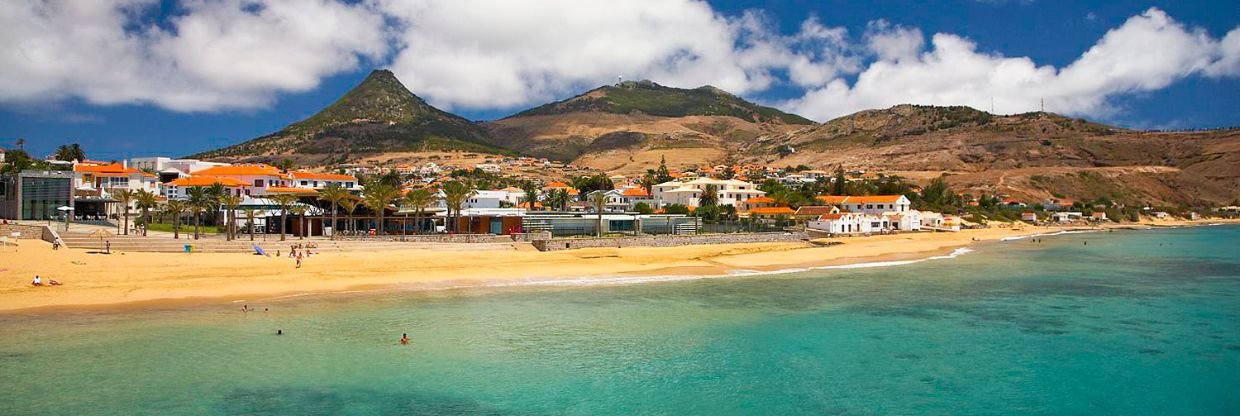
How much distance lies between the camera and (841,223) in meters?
70.9

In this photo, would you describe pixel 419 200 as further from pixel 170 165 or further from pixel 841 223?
pixel 170 165

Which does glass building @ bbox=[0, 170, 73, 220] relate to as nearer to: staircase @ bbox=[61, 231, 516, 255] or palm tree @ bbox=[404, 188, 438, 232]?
staircase @ bbox=[61, 231, 516, 255]

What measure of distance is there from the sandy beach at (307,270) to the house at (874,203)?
30932mm

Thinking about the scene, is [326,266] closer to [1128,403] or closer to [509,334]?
[509,334]

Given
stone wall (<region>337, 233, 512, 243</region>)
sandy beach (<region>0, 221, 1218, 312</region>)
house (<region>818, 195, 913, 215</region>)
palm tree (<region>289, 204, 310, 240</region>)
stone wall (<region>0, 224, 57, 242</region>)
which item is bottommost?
sandy beach (<region>0, 221, 1218, 312</region>)

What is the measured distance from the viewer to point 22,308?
25.1 meters

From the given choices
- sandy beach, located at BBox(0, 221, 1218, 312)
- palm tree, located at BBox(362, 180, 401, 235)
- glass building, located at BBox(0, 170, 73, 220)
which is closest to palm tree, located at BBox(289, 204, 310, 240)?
palm tree, located at BBox(362, 180, 401, 235)

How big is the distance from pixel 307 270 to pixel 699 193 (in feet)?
201

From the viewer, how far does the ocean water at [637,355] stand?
17.1 meters

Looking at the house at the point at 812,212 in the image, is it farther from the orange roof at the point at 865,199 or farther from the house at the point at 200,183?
the house at the point at 200,183

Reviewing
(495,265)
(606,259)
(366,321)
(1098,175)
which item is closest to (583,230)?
(606,259)

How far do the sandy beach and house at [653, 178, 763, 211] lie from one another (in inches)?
1442

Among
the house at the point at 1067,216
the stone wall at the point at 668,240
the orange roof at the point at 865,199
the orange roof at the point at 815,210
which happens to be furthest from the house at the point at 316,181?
the house at the point at 1067,216

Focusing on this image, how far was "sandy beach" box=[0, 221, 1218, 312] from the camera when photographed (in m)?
28.0
